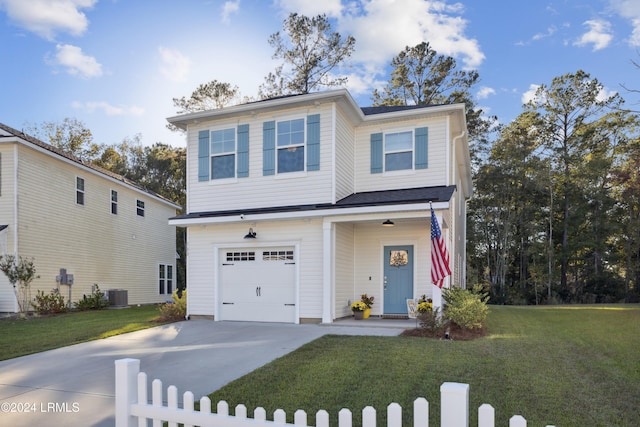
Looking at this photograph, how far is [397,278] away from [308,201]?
3.27 meters

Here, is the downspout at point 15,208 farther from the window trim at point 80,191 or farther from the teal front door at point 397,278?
the teal front door at point 397,278

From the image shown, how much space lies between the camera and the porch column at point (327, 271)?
10.8m

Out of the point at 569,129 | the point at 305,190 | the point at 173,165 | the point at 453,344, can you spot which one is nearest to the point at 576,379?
the point at 453,344

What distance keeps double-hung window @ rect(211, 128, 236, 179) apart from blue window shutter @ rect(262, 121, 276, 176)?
37.8 inches

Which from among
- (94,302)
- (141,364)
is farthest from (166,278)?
(141,364)

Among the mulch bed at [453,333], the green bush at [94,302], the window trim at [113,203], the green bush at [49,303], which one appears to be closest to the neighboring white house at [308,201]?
the mulch bed at [453,333]

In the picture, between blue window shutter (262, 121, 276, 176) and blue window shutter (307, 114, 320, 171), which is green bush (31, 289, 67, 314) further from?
blue window shutter (307, 114, 320, 171)

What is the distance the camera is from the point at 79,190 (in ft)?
57.0

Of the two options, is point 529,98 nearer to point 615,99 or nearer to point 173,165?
point 615,99

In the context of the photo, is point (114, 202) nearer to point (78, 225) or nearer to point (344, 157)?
point (78, 225)

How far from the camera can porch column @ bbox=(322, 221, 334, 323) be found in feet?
35.3

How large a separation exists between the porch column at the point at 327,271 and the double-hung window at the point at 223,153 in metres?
3.39

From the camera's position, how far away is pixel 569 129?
25812mm

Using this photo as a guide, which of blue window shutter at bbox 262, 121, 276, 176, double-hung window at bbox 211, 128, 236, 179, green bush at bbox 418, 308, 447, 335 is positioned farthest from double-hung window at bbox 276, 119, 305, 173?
green bush at bbox 418, 308, 447, 335
